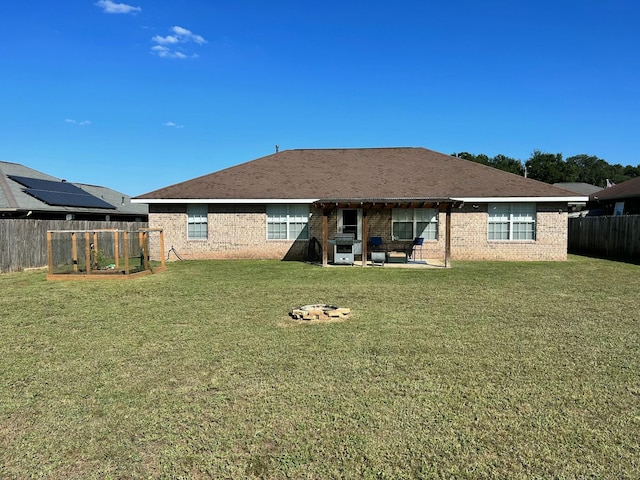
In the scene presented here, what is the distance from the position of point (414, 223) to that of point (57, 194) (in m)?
16.6

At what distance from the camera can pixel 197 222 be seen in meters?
17.2

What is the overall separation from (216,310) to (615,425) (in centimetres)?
587

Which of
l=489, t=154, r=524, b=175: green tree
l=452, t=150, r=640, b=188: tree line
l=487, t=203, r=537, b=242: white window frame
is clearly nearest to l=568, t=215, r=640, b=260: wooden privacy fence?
l=487, t=203, r=537, b=242: white window frame

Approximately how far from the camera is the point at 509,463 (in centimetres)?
277

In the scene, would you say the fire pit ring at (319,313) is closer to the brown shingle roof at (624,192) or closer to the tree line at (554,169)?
the brown shingle roof at (624,192)

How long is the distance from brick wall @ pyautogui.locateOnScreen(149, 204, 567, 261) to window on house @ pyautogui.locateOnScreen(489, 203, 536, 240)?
23 cm

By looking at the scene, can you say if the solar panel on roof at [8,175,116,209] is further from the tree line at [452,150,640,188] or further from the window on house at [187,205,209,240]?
the tree line at [452,150,640,188]

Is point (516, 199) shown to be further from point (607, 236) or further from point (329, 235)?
point (329, 235)

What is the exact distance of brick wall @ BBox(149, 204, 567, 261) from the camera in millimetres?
16234

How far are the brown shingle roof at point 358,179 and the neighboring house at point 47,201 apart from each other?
14.3 ft

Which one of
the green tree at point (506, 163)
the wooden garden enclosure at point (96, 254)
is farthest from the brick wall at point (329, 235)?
the green tree at point (506, 163)

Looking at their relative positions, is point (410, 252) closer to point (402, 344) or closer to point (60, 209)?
point (402, 344)

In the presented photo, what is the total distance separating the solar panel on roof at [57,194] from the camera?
18.1 metres

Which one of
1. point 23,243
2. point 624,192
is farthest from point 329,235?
point 624,192
